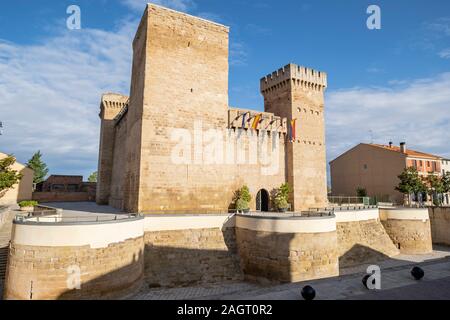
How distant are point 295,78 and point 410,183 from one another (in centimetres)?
2089

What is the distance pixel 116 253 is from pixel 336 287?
9.36 m

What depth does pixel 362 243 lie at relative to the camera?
2134 cm

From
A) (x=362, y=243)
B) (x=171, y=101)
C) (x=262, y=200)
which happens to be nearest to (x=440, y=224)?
(x=362, y=243)

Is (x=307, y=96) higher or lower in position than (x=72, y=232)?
higher

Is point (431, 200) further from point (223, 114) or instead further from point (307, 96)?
point (223, 114)

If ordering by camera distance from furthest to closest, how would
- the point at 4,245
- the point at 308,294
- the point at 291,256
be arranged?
the point at 4,245, the point at 291,256, the point at 308,294

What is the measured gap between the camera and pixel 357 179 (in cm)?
4297

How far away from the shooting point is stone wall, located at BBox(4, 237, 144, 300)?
11016mm

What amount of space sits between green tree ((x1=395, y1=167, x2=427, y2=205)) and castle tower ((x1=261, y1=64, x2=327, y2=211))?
1460 centimetres

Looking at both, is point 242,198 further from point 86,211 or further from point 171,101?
point 86,211

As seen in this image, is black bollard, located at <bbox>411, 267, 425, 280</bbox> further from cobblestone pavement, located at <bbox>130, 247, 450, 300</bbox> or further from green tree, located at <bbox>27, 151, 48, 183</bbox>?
green tree, located at <bbox>27, 151, 48, 183</bbox>

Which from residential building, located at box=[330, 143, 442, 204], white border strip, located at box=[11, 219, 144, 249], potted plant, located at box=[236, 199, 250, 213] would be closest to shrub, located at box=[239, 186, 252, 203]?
potted plant, located at box=[236, 199, 250, 213]

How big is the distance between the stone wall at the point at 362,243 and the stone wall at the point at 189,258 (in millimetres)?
8423
